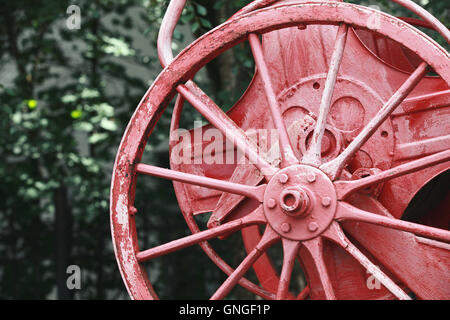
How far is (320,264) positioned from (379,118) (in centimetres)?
46

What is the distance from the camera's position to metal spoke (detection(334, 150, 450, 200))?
1446mm

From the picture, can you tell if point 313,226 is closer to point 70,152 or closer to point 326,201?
point 326,201

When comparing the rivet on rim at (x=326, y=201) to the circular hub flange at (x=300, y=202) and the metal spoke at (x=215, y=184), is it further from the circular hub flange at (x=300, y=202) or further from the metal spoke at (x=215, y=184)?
the metal spoke at (x=215, y=184)

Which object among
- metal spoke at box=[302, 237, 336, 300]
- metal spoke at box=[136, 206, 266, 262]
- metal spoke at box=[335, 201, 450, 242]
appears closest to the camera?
metal spoke at box=[335, 201, 450, 242]

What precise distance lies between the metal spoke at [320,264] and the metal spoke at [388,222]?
0.33 feet

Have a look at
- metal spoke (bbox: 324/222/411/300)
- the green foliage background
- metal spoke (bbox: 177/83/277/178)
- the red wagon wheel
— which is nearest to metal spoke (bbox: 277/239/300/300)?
the red wagon wheel

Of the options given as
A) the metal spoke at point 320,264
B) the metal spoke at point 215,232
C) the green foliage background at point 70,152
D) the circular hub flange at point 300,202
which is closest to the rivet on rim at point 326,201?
the circular hub flange at point 300,202

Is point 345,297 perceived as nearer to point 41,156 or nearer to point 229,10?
point 229,10

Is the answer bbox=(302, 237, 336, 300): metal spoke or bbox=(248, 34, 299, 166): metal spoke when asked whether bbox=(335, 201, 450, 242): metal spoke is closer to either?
bbox=(302, 237, 336, 300): metal spoke

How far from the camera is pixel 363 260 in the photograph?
1.50 meters

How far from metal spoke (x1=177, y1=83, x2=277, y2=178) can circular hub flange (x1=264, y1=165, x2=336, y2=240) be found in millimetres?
61

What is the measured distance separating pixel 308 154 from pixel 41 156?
3.06 m

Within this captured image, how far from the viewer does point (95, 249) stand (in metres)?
4.73
